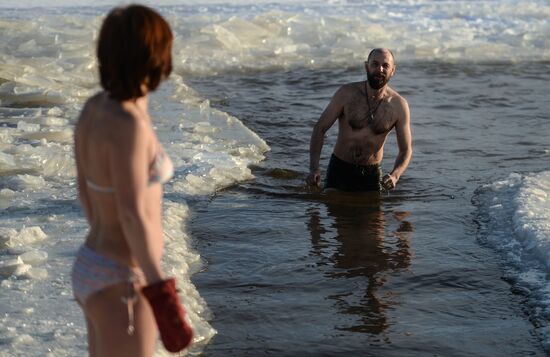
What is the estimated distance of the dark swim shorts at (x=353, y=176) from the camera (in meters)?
8.19

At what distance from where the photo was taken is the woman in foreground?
2.83 metres

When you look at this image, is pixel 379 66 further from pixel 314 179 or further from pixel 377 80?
pixel 314 179

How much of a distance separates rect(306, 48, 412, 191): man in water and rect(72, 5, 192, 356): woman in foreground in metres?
4.78

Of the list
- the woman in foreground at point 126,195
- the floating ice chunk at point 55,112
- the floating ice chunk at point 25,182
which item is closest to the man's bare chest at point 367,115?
the floating ice chunk at point 25,182

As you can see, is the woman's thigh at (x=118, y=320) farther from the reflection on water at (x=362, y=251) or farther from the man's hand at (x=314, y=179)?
the man's hand at (x=314, y=179)

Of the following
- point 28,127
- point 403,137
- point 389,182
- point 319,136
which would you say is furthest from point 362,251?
point 28,127

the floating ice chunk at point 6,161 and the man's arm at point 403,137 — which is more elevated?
the man's arm at point 403,137

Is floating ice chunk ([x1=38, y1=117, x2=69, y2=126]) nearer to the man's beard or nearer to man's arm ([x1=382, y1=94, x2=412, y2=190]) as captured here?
the man's beard

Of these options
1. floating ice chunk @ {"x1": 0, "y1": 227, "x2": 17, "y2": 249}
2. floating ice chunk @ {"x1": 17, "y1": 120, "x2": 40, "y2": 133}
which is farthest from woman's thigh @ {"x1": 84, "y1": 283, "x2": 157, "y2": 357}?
floating ice chunk @ {"x1": 17, "y1": 120, "x2": 40, "y2": 133}

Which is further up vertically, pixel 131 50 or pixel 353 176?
pixel 131 50

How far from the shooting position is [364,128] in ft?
26.5

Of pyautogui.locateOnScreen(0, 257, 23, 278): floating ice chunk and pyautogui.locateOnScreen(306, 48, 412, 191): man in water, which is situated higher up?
pyautogui.locateOnScreen(306, 48, 412, 191): man in water

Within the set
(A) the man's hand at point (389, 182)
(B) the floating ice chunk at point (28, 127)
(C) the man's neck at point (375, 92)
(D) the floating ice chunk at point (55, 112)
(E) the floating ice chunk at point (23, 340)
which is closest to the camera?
(E) the floating ice chunk at point (23, 340)

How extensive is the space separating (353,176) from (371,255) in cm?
158
